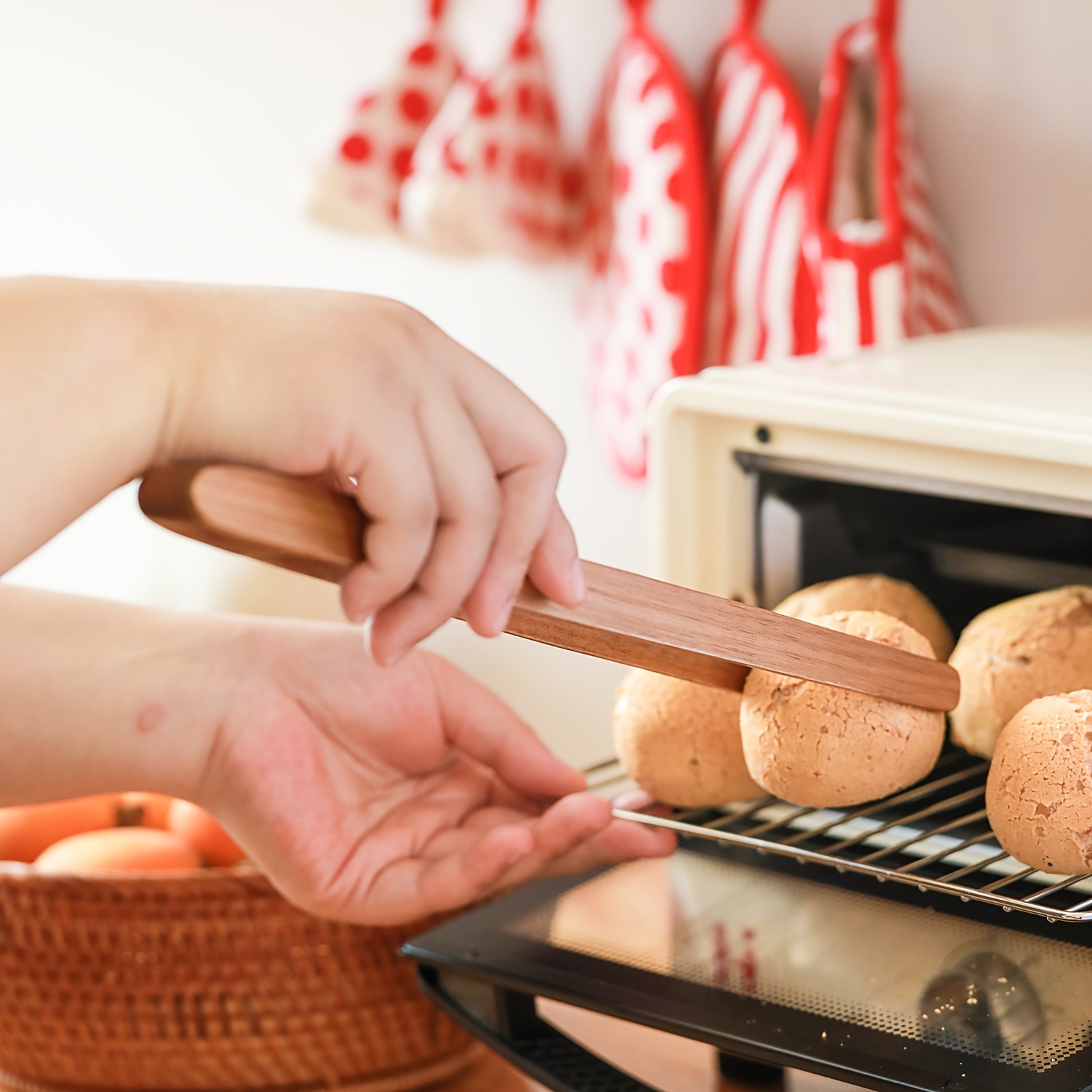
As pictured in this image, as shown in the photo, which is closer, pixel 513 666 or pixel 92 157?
pixel 513 666

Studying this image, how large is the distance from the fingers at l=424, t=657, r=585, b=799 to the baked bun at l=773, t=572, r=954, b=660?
0.49ft

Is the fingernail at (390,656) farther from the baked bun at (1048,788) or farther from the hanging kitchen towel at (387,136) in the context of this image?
the hanging kitchen towel at (387,136)

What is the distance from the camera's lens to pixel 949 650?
2.51 ft

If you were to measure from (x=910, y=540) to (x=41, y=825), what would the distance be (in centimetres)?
73

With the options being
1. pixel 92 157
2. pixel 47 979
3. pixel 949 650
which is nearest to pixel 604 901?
pixel 949 650

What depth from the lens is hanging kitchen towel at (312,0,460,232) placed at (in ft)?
4.03

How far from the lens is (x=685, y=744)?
0.68 meters

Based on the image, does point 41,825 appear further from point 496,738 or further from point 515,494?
point 515,494

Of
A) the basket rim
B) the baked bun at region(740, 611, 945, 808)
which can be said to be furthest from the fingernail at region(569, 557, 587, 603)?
the basket rim

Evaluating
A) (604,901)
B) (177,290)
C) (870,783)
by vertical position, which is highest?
(177,290)

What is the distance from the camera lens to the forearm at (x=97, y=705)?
717 millimetres

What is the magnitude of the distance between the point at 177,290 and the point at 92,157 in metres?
1.26

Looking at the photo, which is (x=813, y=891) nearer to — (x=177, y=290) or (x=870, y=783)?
(x=870, y=783)

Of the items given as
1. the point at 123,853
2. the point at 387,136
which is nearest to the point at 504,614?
the point at 123,853
